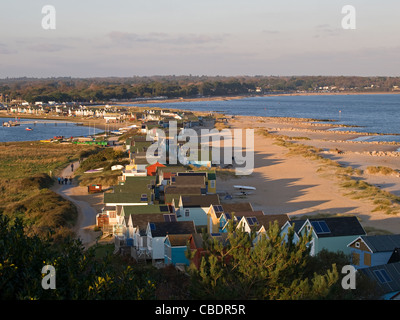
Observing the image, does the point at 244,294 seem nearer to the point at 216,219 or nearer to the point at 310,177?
the point at 216,219

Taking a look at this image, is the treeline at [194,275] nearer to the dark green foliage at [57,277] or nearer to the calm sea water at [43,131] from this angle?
the dark green foliage at [57,277]

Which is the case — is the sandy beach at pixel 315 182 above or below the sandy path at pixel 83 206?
above

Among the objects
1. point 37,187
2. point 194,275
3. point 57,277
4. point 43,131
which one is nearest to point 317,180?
point 37,187

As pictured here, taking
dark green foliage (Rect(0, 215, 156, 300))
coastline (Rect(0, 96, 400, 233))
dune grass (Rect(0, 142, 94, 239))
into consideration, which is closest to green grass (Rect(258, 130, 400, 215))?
coastline (Rect(0, 96, 400, 233))

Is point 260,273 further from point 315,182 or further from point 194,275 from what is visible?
point 315,182

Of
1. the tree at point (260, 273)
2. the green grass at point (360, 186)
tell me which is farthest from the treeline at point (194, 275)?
the green grass at point (360, 186)
